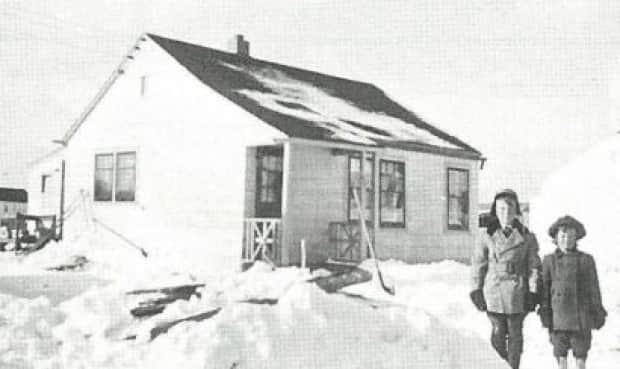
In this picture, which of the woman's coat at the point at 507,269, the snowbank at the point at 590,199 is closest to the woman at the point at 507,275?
the woman's coat at the point at 507,269

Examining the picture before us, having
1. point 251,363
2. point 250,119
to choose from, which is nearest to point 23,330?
point 251,363

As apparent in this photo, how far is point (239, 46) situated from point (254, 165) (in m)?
6.77

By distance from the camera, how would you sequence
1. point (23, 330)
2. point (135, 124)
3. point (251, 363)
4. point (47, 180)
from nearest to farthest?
point (251, 363), point (23, 330), point (135, 124), point (47, 180)

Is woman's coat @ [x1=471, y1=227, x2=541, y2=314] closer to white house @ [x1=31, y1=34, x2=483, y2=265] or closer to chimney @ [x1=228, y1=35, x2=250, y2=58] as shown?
white house @ [x1=31, y1=34, x2=483, y2=265]

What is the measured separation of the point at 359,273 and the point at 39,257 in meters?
7.14

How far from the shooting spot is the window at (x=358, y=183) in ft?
52.9

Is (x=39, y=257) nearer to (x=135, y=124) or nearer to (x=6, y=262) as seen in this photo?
(x=6, y=262)

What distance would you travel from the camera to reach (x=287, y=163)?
1444 cm

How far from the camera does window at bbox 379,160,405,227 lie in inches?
667

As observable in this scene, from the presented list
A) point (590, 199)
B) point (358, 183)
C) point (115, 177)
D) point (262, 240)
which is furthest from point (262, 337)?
point (590, 199)

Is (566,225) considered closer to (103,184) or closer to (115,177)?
(115,177)

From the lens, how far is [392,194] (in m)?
17.2

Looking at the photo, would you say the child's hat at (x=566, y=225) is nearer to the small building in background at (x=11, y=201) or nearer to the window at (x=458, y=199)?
→ the window at (x=458, y=199)

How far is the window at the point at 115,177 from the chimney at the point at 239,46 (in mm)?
4978
